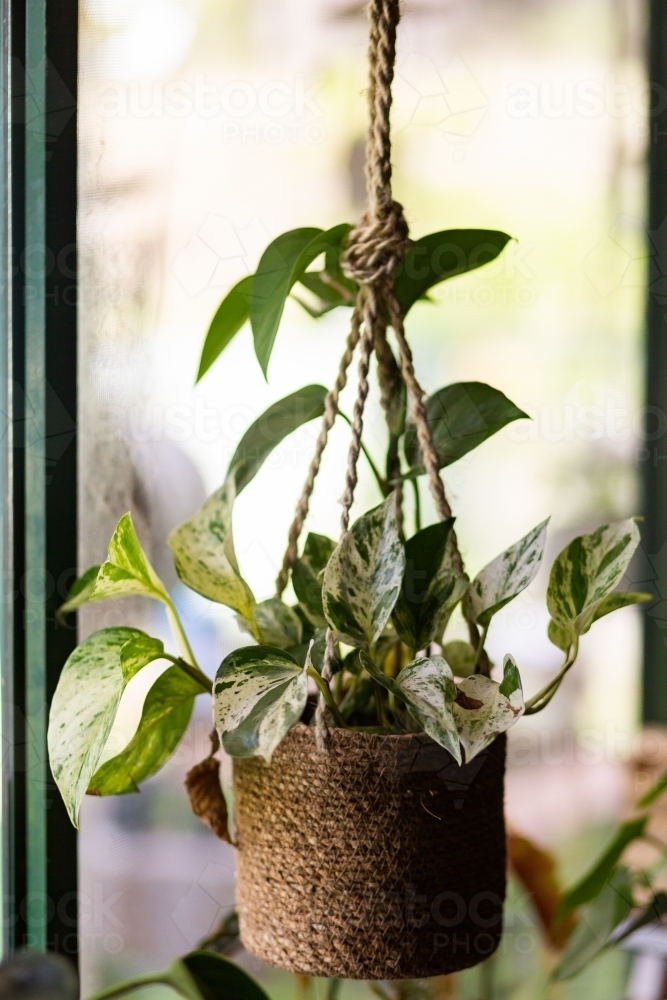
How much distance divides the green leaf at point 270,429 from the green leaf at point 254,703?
7.9 inches

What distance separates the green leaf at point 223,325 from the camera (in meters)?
0.77

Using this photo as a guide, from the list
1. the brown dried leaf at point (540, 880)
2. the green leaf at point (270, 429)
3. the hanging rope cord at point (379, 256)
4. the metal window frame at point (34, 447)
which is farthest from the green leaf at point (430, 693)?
the brown dried leaf at point (540, 880)

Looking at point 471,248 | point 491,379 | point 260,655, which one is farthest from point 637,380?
point 260,655

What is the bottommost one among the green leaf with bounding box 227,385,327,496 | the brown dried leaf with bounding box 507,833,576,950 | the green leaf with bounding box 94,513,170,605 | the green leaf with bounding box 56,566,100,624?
the brown dried leaf with bounding box 507,833,576,950

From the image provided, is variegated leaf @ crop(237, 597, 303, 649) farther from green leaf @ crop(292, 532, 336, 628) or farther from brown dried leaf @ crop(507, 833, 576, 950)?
brown dried leaf @ crop(507, 833, 576, 950)

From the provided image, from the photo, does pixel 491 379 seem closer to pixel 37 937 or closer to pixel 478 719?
pixel 478 719

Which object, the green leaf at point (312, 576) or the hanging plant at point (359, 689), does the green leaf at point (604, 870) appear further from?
the green leaf at point (312, 576)

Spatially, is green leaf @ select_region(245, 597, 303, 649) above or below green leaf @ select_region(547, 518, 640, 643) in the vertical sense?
below

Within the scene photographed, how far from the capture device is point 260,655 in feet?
2.00

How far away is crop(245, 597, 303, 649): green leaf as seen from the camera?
74cm

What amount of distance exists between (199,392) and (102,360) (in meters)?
0.13

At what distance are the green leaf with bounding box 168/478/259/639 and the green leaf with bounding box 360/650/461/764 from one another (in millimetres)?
136

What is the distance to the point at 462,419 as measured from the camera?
74cm

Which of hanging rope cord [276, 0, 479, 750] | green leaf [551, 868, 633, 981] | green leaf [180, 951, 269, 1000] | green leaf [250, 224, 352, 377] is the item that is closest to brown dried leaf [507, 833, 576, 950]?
green leaf [551, 868, 633, 981]
